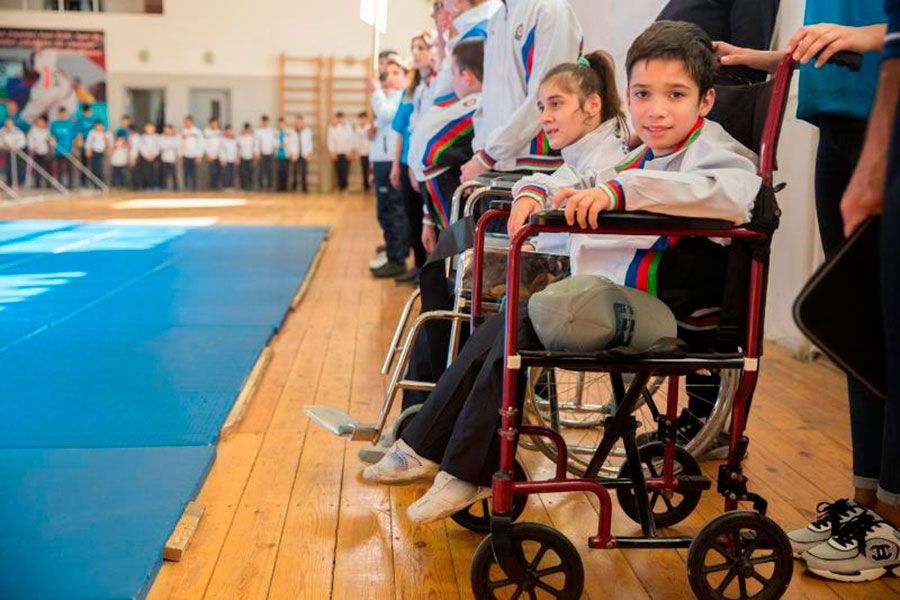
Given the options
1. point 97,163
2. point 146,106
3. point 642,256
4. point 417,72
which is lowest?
point 97,163

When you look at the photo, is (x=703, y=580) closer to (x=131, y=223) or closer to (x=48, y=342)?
(x=48, y=342)

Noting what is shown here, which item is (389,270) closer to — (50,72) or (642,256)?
(642,256)

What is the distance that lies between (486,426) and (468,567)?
1.11ft

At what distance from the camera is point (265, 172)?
1622cm

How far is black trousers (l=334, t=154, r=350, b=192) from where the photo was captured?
16094 millimetres

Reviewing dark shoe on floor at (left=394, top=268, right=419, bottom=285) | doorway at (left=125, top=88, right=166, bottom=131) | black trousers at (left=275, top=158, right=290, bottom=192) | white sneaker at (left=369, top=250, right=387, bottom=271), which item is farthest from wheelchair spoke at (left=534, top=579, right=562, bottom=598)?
doorway at (left=125, top=88, right=166, bottom=131)

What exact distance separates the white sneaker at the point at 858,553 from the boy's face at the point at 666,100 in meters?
0.83

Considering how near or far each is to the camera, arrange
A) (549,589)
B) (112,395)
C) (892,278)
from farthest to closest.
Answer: (112,395) → (549,589) → (892,278)

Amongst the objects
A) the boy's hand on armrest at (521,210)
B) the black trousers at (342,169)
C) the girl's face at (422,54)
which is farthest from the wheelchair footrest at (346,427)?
the black trousers at (342,169)

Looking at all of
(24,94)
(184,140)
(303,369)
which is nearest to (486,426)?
(303,369)

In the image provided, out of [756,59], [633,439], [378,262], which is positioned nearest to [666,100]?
[756,59]

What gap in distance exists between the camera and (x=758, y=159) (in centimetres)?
179

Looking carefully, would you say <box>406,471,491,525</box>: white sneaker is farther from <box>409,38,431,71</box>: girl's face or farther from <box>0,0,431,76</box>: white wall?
<box>0,0,431,76</box>: white wall

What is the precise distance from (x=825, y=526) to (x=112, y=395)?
2.03 metres
